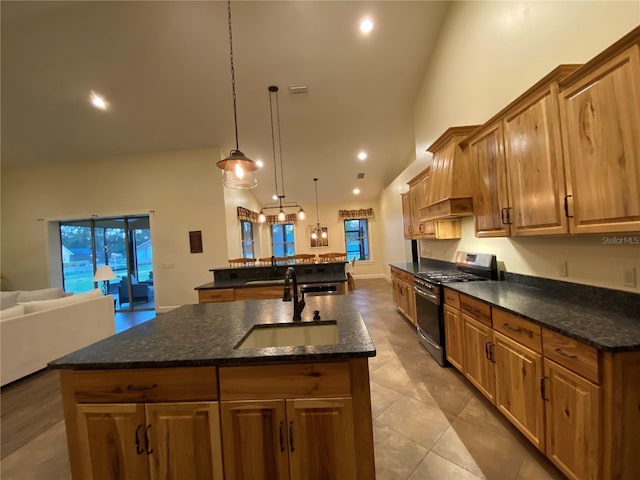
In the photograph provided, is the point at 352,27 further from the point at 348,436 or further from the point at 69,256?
the point at 69,256

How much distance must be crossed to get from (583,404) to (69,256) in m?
9.03

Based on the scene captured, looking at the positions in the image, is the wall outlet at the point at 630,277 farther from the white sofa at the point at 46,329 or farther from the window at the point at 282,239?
the window at the point at 282,239

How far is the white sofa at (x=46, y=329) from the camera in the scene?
9.53ft

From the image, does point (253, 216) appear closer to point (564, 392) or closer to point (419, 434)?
point (419, 434)

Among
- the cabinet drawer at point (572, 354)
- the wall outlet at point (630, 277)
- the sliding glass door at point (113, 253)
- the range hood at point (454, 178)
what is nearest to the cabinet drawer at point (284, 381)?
the cabinet drawer at point (572, 354)

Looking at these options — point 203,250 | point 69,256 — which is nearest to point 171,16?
point 203,250

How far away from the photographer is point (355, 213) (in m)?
9.45

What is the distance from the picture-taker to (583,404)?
1.27 m

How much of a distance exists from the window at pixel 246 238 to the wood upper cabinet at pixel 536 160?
5896mm

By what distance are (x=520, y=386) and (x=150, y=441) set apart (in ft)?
6.84

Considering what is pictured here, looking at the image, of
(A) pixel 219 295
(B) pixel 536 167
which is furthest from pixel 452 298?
(A) pixel 219 295

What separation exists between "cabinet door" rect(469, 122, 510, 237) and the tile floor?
1475 millimetres

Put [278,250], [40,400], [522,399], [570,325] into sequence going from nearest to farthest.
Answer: [570,325] → [522,399] → [40,400] → [278,250]

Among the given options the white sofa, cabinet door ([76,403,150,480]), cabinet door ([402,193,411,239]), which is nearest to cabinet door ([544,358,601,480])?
cabinet door ([76,403,150,480])
